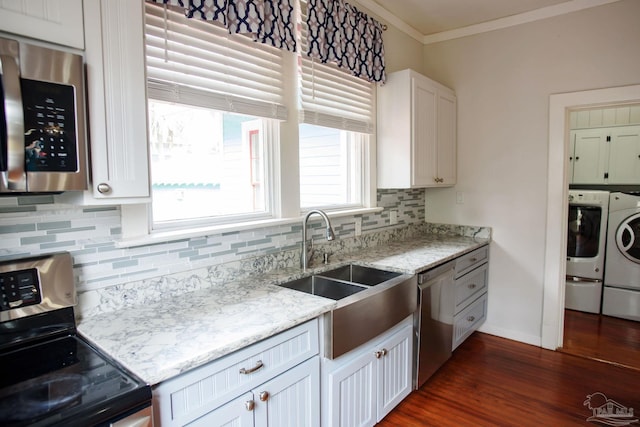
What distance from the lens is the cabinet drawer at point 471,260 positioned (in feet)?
9.27

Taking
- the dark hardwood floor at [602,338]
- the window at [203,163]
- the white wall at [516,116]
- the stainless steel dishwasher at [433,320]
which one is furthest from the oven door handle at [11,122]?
the dark hardwood floor at [602,338]

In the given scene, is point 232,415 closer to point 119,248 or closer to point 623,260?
point 119,248

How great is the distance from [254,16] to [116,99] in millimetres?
985

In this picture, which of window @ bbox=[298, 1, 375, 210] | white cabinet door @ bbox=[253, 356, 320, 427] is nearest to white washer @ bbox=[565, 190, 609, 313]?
window @ bbox=[298, 1, 375, 210]

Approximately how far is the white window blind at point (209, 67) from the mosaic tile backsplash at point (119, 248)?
0.60 meters

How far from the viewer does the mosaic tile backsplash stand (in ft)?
4.29

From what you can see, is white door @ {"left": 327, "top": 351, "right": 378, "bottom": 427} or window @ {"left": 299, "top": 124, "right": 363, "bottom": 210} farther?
window @ {"left": 299, "top": 124, "right": 363, "bottom": 210}

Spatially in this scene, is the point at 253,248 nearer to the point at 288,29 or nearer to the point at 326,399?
the point at 326,399

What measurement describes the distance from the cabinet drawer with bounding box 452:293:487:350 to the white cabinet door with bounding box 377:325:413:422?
71 centimetres

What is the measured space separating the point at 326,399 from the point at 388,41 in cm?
270

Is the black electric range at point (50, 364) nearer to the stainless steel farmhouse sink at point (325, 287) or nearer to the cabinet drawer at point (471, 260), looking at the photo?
the stainless steel farmhouse sink at point (325, 287)

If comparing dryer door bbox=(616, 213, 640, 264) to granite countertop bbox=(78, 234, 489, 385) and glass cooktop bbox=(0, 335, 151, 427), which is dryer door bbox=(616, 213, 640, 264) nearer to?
granite countertop bbox=(78, 234, 489, 385)

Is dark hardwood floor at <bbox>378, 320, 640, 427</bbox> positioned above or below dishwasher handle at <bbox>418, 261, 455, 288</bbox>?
below

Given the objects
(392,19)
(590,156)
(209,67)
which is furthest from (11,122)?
(590,156)
